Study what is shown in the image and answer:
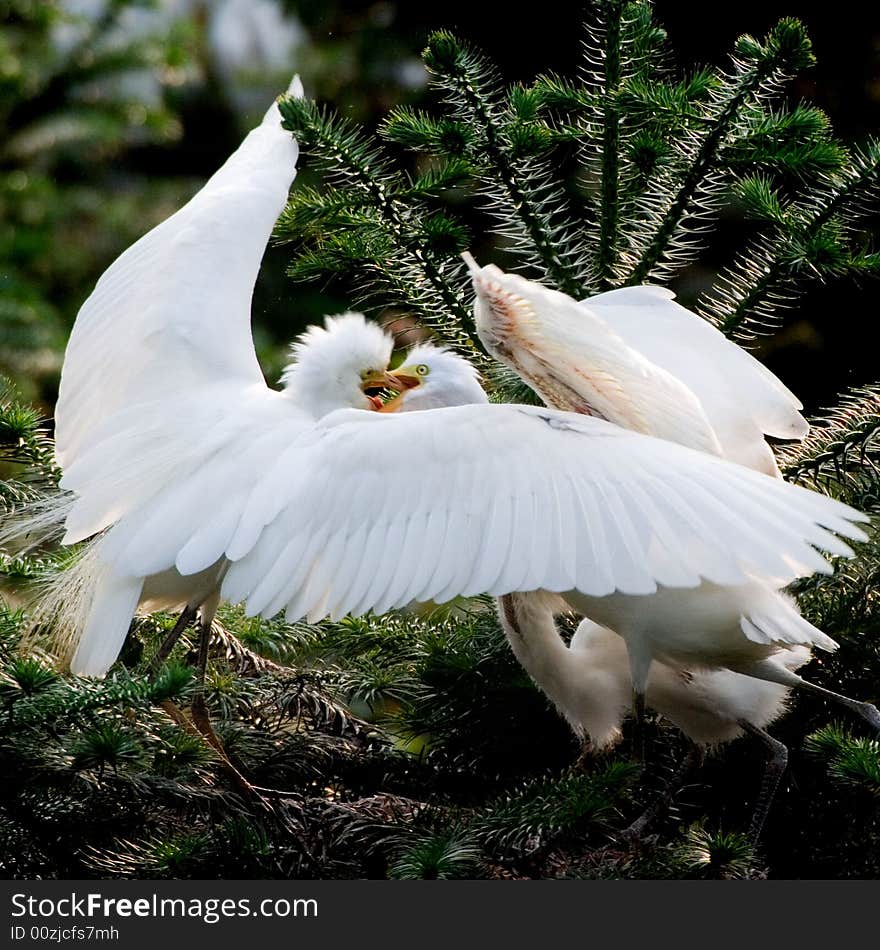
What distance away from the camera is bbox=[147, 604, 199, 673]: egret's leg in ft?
6.79

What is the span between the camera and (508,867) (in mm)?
1626

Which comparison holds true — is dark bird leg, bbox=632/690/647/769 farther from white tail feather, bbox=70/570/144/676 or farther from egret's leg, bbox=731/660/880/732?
white tail feather, bbox=70/570/144/676

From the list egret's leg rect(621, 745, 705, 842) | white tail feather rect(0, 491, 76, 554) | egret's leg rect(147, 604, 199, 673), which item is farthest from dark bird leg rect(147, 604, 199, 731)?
egret's leg rect(621, 745, 705, 842)

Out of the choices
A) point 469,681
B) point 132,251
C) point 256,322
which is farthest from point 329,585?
point 256,322

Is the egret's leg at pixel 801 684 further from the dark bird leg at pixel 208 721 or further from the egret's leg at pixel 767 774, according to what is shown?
the dark bird leg at pixel 208 721

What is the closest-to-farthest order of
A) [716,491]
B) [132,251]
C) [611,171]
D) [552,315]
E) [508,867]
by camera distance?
[508,867] < [716,491] < [552,315] < [611,171] < [132,251]

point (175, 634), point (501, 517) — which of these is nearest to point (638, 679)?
point (501, 517)

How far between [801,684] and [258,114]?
4340mm

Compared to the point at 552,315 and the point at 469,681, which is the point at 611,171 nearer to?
the point at 552,315

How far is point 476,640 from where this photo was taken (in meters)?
2.18

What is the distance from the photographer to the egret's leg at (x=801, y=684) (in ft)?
6.17

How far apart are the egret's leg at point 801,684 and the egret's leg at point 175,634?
2.63 feet

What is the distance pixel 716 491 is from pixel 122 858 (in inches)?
32.7

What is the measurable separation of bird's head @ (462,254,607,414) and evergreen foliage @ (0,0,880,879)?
16 centimetres
